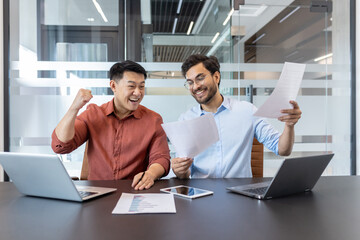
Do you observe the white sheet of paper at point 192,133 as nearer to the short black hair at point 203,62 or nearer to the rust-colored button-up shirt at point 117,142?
the rust-colored button-up shirt at point 117,142

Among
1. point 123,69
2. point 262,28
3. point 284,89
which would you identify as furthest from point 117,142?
point 262,28

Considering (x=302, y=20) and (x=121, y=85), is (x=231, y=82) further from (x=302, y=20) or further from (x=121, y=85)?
(x=121, y=85)

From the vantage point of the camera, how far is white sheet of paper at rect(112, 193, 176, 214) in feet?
2.95

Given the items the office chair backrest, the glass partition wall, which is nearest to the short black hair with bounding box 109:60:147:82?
the office chair backrest

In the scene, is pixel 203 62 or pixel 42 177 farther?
pixel 203 62

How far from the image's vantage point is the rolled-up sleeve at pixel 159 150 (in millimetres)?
1617

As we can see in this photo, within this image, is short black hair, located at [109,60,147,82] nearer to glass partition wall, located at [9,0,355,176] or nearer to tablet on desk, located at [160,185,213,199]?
tablet on desk, located at [160,185,213,199]

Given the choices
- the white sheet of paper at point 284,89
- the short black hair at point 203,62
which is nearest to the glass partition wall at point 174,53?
the short black hair at point 203,62

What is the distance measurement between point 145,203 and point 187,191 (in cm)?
22

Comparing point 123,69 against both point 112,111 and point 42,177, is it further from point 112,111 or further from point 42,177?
point 42,177

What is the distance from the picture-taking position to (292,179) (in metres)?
1.06

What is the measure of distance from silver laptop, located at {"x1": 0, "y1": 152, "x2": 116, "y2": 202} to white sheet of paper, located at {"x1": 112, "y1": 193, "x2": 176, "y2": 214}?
12 centimetres

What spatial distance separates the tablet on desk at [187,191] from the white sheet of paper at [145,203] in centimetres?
5

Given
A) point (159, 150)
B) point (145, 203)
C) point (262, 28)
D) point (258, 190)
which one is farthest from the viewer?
point (262, 28)
